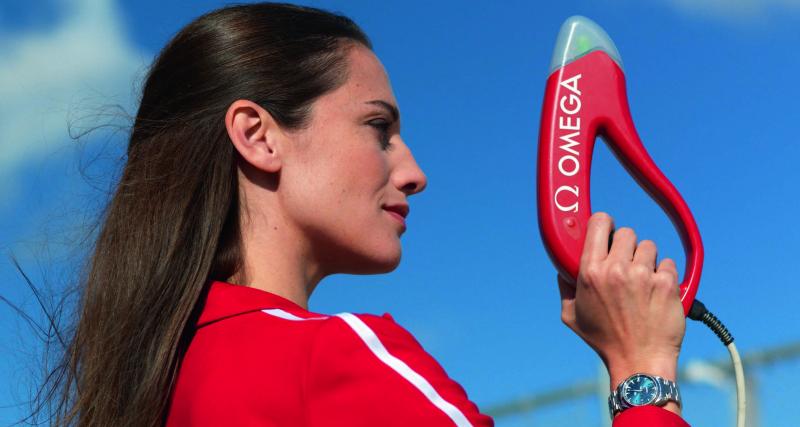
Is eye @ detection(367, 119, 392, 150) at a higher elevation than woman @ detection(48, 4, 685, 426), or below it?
higher

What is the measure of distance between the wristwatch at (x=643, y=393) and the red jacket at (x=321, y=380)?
23 mm

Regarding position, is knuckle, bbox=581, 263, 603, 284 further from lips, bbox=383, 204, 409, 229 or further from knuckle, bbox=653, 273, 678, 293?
lips, bbox=383, 204, 409, 229

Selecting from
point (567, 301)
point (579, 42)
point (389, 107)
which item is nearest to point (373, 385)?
point (567, 301)

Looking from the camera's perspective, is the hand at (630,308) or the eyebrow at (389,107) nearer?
the hand at (630,308)

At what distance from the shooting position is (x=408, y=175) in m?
2.04

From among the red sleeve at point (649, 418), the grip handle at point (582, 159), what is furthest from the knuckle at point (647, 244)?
the red sleeve at point (649, 418)

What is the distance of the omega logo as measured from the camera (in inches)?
82.6

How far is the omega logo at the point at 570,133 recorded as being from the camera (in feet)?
6.88

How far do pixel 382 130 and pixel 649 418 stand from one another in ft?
2.38

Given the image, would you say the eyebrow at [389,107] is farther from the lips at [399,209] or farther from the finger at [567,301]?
the finger at [567,301]

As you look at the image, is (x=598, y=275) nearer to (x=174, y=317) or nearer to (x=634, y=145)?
(x=634, y=145)

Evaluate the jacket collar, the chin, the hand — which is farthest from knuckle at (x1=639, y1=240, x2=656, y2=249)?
the jacket collar

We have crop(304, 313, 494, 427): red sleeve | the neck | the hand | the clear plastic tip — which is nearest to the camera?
crop(304, 313, 494, 427): red sleeve

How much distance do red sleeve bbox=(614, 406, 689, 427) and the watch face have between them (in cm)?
2
